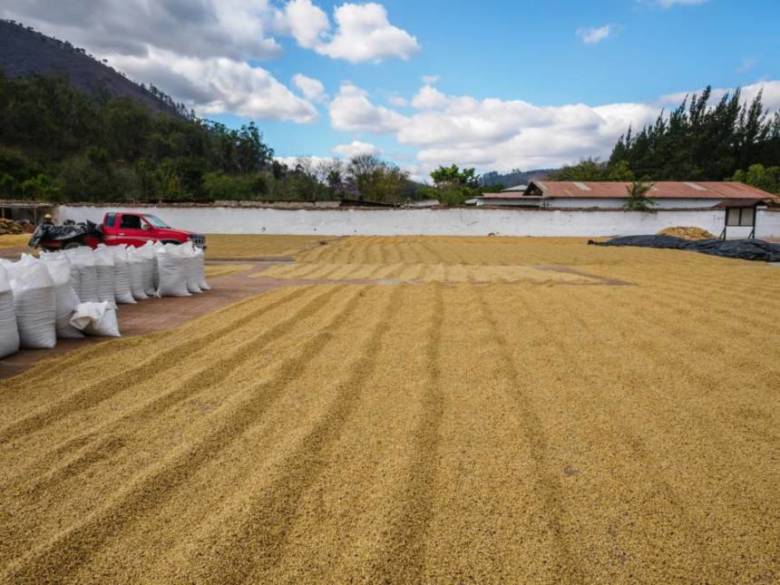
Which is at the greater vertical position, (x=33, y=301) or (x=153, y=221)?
(x=153, y=221)

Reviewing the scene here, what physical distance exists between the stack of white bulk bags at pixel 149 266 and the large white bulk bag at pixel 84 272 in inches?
35.9

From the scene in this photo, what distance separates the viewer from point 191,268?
6387 mm

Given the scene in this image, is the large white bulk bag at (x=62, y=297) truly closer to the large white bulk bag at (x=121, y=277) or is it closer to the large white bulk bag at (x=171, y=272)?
the large white bulk bag at (x=121, y=277)

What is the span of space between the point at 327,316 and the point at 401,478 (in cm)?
309

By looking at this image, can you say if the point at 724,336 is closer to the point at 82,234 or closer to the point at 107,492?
the point at 107,492

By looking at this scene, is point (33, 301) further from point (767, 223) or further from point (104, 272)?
point (767, 223)

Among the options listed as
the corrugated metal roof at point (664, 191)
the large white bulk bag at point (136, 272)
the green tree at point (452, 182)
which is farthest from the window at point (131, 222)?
the green tree at point (452, 182)

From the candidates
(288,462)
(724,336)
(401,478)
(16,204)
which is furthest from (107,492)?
(16,204)

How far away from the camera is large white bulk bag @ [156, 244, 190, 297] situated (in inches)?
237

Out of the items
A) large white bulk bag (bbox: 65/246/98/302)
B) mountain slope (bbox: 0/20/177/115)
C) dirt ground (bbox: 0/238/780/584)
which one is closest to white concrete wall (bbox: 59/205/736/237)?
large white bulk bag (bbox: 65/246/98/302)

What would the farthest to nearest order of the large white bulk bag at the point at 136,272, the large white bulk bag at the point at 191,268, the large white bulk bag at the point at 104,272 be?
1. the large white bulk bag at the point at 191,268
2. the large white bulk bag at the point at 136,272
3. the large white bulk bag at the point at 104,272

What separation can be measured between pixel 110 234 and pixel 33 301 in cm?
940

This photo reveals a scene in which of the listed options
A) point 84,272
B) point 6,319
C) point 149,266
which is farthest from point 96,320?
point 149,266

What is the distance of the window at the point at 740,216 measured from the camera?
20516 millimetres
